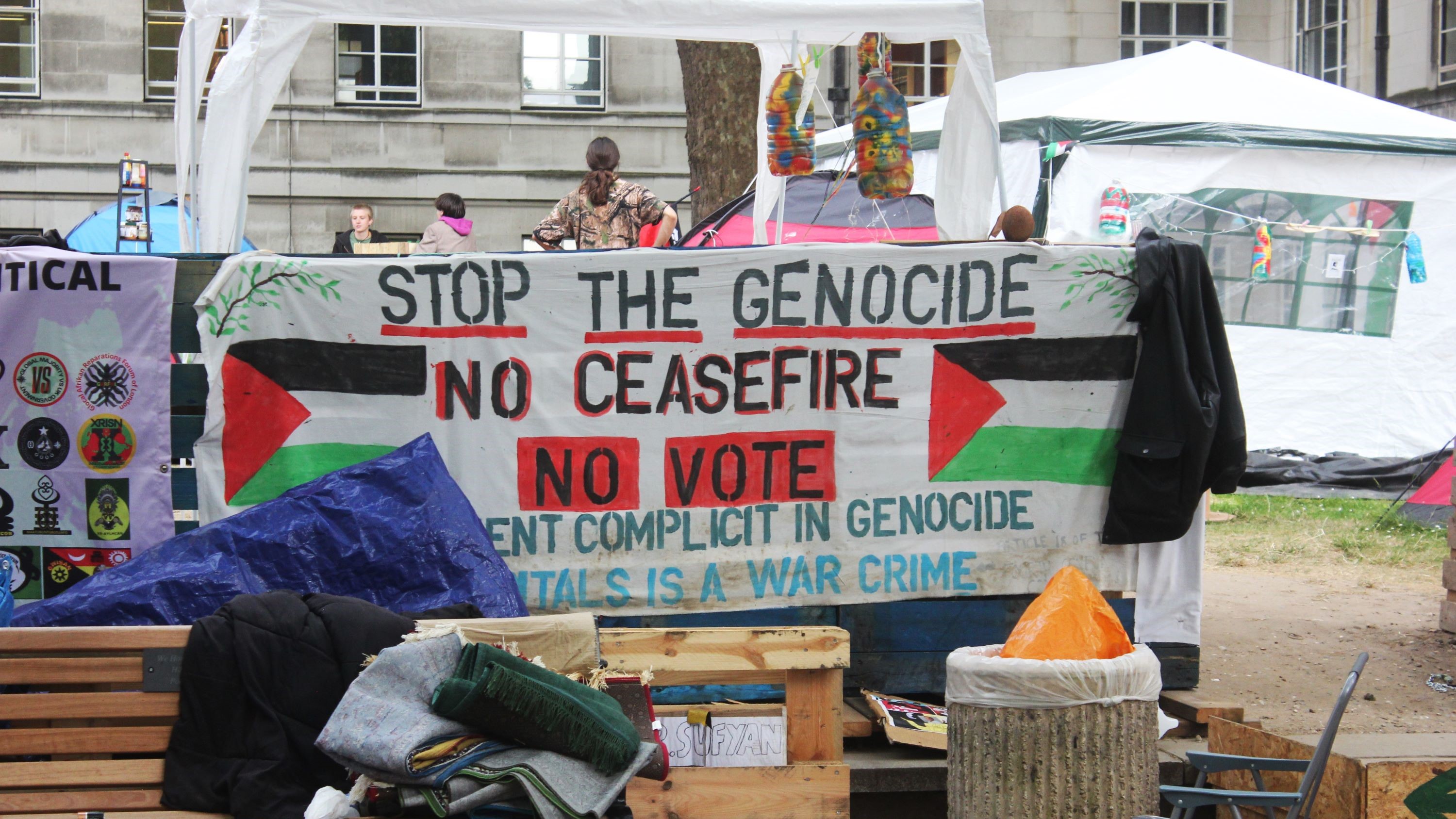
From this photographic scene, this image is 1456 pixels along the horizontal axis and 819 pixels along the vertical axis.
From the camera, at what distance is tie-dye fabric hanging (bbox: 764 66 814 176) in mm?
6730

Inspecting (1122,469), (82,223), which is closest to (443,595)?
(1122,469)

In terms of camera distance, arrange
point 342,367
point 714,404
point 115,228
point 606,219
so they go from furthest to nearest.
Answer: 1. point 115,228
2. point 606,219
3. point 714,404
4. point 342,367

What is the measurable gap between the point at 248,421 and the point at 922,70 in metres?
17.2

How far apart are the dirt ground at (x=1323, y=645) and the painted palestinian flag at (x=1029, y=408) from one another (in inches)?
50.0

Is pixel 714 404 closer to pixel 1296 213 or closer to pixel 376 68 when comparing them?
pixel 1296 213

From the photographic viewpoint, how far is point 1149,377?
4891 millimetres

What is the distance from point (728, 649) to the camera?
3.93m

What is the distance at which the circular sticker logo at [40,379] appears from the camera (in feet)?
15.3

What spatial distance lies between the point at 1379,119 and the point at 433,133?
1163 centimetres

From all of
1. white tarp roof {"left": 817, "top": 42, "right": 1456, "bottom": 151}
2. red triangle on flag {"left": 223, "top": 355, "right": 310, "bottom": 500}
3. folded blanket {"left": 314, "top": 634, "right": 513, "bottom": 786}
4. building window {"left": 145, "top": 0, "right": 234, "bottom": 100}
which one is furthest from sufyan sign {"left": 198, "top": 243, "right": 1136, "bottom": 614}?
building window {"left": 145, "top": 0, "right": 234, "bottom": 100}

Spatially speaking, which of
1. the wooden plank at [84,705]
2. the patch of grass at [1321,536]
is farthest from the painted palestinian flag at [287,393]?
the patch of grass at [1321,536]

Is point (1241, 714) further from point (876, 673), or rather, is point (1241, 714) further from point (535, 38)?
point (535, 38)

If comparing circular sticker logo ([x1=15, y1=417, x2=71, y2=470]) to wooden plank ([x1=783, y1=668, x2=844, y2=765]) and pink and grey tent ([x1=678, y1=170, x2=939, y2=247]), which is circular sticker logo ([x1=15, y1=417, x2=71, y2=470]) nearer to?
wooden plank ([x1=783, y1=668, x2=844, y2=765])

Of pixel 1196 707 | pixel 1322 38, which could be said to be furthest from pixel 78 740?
pixel 1322 38
